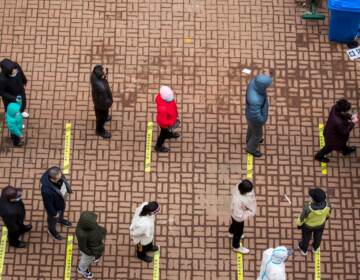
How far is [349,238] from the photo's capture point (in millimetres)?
11516

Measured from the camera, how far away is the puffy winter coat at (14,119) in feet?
37.3

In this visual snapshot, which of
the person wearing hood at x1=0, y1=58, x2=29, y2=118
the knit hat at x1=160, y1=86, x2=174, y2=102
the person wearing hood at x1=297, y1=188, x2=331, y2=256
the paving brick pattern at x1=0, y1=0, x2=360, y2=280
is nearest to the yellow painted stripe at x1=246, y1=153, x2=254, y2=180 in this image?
the paving brick pattern at x1=0, y1=0, x2=360, y2=280

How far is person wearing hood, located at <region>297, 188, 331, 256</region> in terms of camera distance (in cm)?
988

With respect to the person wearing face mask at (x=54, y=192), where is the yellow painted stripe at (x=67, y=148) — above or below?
above

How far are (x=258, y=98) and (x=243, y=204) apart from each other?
5.97ft

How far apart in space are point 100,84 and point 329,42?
15.8ft

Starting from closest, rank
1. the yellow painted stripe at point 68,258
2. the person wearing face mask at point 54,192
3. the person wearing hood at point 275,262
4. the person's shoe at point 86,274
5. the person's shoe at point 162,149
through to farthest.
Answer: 1. the person wearing hood at point 275,262
2. the person wearing face mask at point 54,192
3. the person's shoe at point 86,274
4. the yellow painted stripe at point 68,258
5. the person's shoe at point 162,149

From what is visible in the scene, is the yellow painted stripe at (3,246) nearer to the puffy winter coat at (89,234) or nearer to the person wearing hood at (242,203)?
the puffy winter coat at (89,234)

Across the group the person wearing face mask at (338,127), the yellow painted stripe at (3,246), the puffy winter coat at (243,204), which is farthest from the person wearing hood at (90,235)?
the person wearing face mask at (338,127)

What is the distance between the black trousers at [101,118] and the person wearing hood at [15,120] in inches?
49.7

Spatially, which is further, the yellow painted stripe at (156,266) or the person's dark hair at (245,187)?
the yellow painted stripe at (156,266)

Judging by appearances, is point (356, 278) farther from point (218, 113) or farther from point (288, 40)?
point (288, 40)

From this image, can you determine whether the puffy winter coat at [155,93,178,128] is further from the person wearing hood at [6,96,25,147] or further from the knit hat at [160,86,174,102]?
the person wearing hood at [6,96,25,147]

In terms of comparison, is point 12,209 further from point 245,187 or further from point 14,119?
point 245,187
